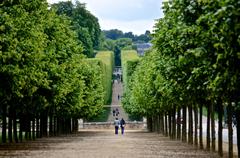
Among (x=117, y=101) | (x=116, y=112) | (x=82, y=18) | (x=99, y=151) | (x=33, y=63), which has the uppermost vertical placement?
(x=82, y=18)

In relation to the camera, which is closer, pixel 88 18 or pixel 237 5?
pixel 237 5

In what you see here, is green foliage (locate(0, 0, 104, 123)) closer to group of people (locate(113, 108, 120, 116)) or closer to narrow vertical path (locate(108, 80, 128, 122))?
narrow vertical path (locate(108, 80, 128, 122))

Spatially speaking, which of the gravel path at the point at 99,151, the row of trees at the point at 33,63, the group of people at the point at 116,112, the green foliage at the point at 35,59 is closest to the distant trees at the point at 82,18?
the group of people at the point at 116,112

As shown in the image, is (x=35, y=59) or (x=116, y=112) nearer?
(x=35, y=59)

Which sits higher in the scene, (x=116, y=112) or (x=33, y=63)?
(x=33, y=63)

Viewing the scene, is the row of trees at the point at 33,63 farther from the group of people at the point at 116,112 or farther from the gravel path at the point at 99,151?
the group of people at the point at 116,112

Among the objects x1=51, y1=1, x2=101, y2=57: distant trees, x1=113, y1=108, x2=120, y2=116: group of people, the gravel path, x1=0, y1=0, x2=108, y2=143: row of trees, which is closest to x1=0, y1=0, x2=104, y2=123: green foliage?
x1=0, y1=0, x2=108, y2=143: row of trees

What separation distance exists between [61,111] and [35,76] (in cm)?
2220

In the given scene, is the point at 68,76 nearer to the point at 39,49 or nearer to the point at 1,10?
the point at 39,49

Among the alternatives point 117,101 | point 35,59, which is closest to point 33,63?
point 35,59

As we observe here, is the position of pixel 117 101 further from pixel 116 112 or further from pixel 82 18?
pixel 116 112

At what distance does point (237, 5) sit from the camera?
1342cm

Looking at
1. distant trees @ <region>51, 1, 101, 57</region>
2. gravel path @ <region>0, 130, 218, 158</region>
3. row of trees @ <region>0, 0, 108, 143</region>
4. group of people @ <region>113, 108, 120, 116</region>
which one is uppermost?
distant trees @ <region>51, 1, 101, 57</region>

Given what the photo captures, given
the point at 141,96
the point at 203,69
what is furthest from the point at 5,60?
the point at 141,96
